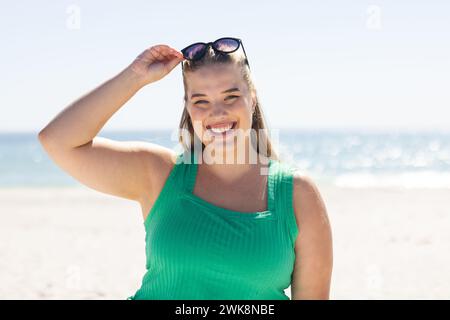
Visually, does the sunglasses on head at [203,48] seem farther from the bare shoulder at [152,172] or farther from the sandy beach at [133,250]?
the sandy beach at [133,250]

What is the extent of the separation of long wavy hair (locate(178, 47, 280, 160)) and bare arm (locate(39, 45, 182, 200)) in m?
0.27

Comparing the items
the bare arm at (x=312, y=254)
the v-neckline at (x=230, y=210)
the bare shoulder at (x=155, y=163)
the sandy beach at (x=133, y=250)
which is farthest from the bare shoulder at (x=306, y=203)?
the sandy beach at (x=133, y=250)

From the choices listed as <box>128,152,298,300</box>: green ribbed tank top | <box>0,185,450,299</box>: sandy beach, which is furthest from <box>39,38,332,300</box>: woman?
<box>0,185,450,299</box>: sandy beach

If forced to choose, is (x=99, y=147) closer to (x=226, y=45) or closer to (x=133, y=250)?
(x=226, y=45)

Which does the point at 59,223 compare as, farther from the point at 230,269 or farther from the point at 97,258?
the point at 230,269

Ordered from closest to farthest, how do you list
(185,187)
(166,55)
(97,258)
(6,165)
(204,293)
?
(204,293)
(185,187)
(166,55)
(97,258)
(6,165)

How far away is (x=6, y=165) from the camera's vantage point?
3638 centimetres

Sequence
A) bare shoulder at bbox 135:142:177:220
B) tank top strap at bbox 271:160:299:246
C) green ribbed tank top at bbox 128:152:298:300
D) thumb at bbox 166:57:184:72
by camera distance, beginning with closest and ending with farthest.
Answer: green ribbed tank top at bbox 128:152:298:300
tank top strap at bbox 271:160:299:246
bare shoulder at bbox 135:142:177:220
thumb at bbox 166:57:184:72

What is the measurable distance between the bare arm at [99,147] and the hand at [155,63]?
0.22 feet

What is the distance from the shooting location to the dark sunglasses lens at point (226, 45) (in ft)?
9.27

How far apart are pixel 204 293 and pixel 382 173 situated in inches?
1170

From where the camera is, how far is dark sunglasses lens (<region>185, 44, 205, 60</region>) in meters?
2.82

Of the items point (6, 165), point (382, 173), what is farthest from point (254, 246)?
point (6, 165)

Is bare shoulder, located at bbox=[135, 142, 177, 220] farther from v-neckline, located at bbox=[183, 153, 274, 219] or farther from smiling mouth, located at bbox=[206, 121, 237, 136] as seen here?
smiling mouth, located at bbox=[206, 121, 237, 136]
